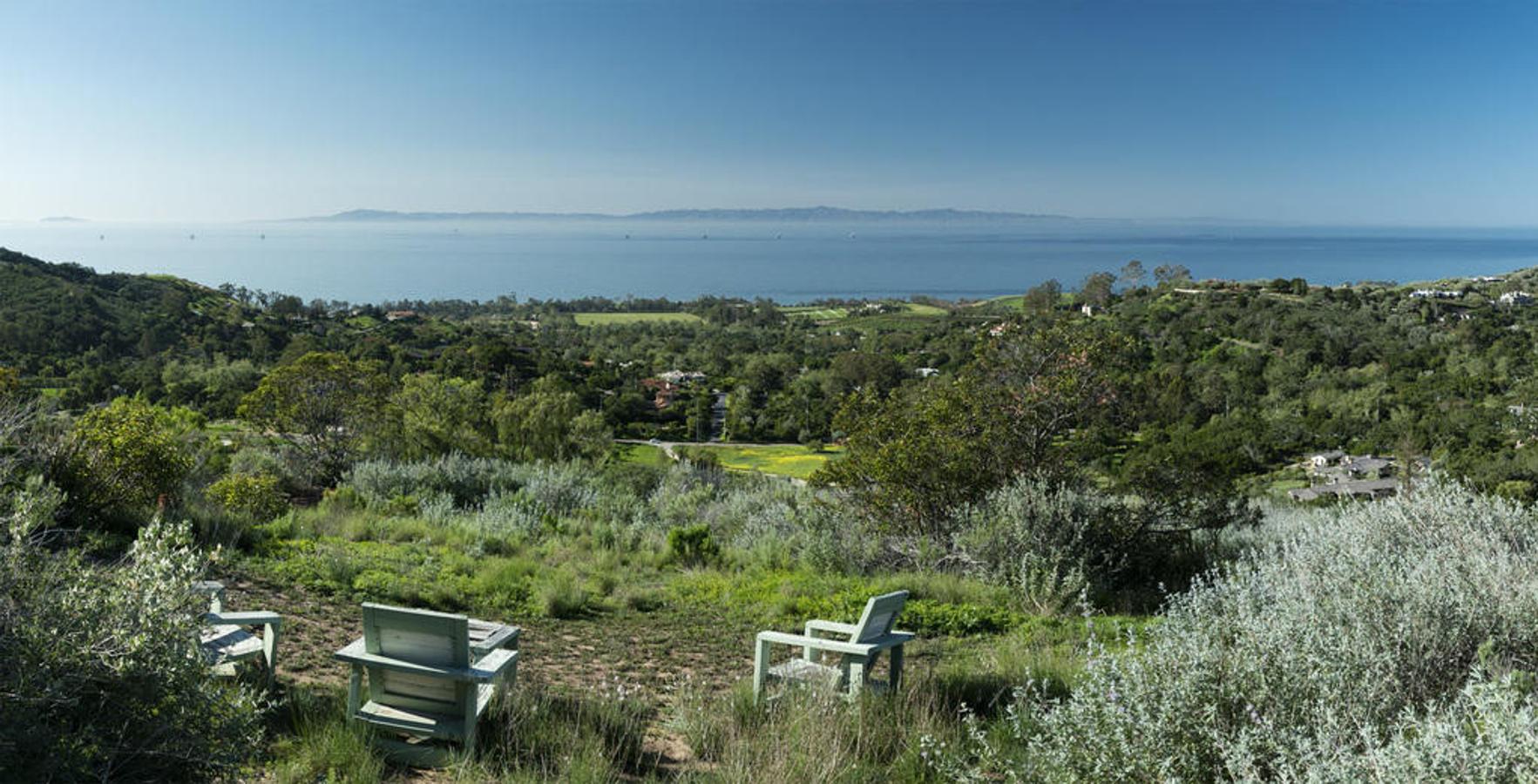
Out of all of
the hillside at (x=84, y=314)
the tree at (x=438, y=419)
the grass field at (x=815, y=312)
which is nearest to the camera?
the tree at (x=438, y=419)

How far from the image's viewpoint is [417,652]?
159 inches

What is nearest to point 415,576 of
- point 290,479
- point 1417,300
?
point 290,479

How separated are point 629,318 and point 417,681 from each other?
144204 mm

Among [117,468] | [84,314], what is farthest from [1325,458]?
[84,314]

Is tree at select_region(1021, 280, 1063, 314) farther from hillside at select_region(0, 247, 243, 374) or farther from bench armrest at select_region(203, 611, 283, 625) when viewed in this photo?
bench armrest at select_region(203, 611, 283, 625)

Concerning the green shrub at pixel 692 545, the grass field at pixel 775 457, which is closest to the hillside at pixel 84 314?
the grass field at pixel 775 457

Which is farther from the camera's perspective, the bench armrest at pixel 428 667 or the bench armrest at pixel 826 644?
the bench armrest at pixel 826 644

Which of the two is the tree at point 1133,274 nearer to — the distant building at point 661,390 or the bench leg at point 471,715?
the distant building at point 661,390

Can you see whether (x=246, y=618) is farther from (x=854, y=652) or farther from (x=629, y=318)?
(x=629, y=318)

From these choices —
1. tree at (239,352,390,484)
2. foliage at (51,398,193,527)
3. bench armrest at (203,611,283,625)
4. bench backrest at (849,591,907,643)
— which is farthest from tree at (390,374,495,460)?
bench backrest at (849,591,907,643)

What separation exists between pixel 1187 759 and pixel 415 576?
260 inches

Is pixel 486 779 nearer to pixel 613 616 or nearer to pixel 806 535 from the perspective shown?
pixel 613 616

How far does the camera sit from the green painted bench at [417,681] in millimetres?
3898

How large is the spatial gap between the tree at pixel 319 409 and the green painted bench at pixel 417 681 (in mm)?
16264
